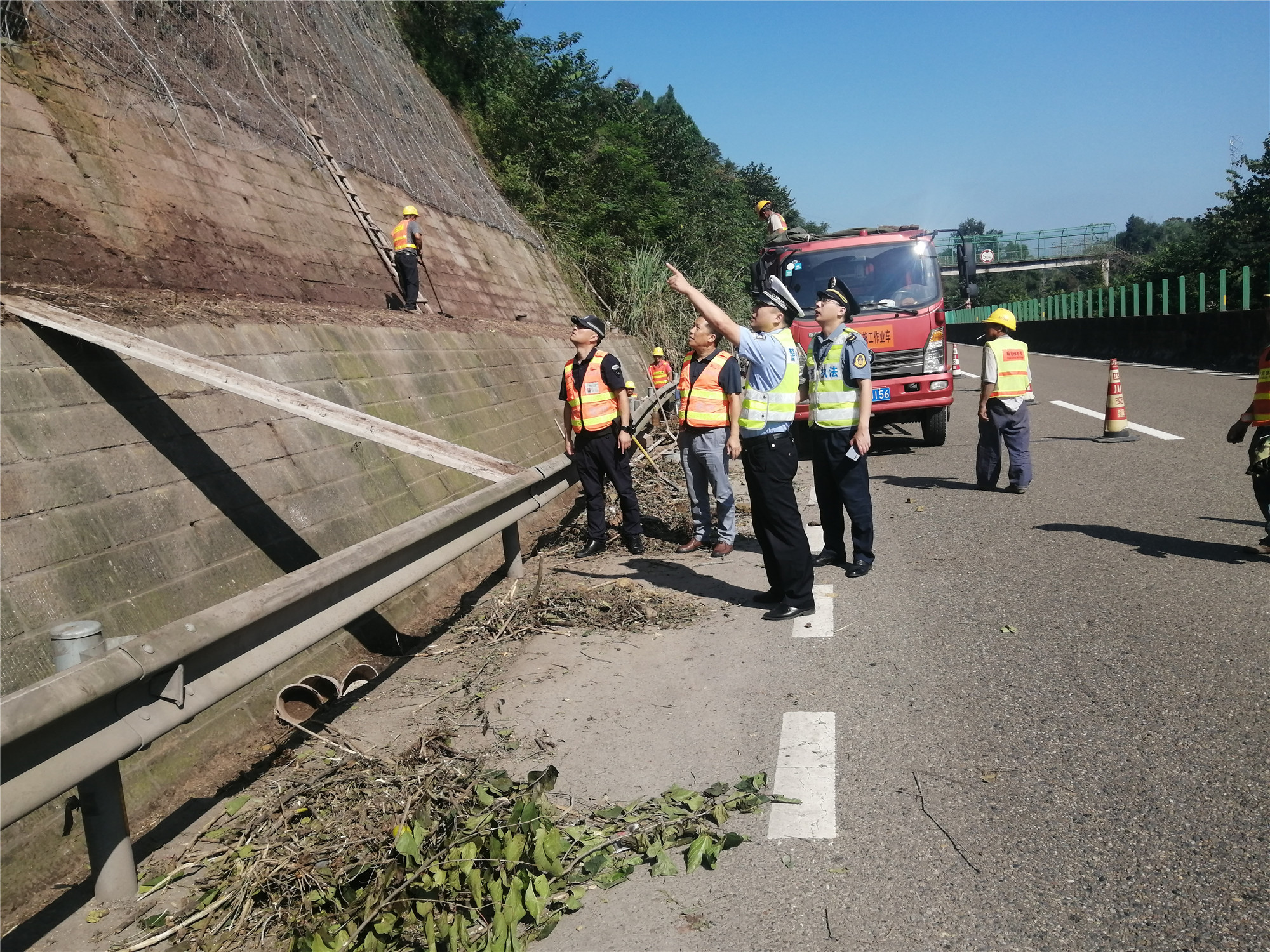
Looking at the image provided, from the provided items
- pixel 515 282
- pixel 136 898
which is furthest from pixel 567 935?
pixel 515 282

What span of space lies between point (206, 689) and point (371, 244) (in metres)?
10.4

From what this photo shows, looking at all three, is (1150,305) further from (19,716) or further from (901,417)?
(19,716)

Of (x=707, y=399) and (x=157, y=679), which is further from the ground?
(x=707, y=399)

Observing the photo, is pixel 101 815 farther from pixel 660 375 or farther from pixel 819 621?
pixel 660 375

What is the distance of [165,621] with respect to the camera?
455 centimetres

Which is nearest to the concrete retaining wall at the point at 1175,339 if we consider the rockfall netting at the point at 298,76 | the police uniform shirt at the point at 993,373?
the police uniform shirt at the point at 993,373

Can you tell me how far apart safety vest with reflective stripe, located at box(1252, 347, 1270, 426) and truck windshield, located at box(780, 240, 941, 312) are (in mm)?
6712

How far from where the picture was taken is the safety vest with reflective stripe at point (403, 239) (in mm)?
12805

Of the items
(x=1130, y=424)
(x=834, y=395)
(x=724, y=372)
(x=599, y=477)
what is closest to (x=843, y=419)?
(x=834, y=395)

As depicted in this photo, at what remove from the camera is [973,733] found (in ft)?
13.8

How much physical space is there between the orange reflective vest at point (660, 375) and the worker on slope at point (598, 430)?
6.92 metres

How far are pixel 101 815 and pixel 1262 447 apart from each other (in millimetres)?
6856

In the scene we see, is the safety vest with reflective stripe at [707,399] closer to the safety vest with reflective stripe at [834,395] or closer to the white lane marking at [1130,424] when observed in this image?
the safety vest with reflective stripe at [834,395]

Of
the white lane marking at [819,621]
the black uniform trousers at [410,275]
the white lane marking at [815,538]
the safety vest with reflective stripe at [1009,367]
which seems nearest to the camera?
the white lane marking at [819,621]
